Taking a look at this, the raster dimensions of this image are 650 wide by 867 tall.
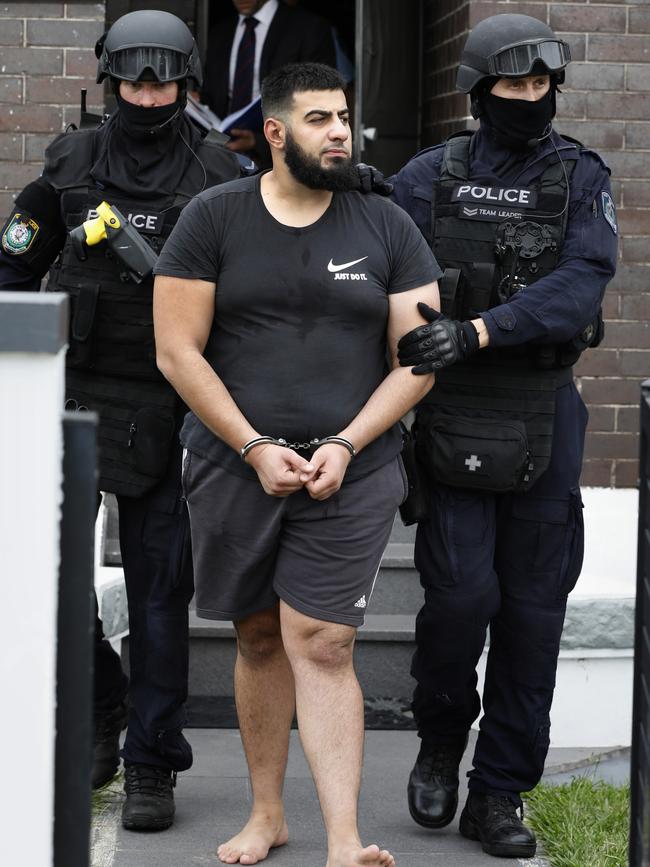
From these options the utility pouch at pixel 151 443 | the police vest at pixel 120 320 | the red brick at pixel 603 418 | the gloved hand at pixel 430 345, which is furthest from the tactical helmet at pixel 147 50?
the red brick at pixel 603 418

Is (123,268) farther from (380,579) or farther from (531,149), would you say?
(380,579)

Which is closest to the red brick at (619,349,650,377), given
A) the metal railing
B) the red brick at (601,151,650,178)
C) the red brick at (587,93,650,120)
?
the red brick at (601,151,650,178)

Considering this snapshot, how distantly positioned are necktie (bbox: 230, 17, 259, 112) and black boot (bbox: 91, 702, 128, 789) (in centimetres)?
364

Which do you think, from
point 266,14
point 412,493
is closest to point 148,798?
point 412,493

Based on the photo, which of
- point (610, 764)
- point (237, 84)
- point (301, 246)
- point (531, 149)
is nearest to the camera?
point (301, 246)

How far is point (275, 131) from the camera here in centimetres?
362

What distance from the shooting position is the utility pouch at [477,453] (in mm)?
3879

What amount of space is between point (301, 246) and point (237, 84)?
12.7 ft

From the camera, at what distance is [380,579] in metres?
5.55

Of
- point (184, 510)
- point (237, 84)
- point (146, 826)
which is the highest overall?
point (237, 84)

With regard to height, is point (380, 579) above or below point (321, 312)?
below

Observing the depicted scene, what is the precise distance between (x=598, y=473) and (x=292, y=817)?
8.14 ft

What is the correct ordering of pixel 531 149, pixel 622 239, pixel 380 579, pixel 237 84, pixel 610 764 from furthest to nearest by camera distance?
pixel 237 84 < pixel 622 239 < pixel 380 579 < pixel 610 764 < pixel 531 149

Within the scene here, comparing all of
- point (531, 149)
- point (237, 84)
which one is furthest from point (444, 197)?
point (237, 84)
